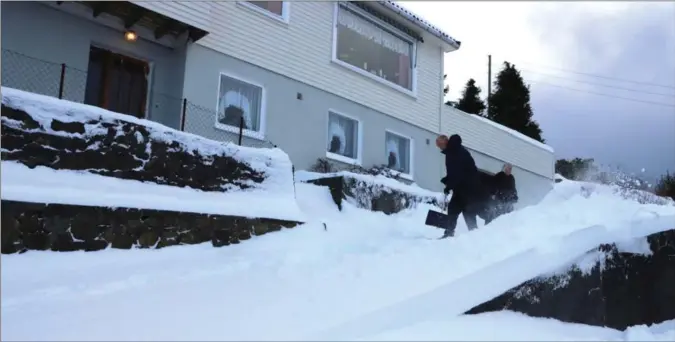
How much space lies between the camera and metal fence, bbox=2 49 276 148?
9.20 m

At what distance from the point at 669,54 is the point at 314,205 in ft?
18.7

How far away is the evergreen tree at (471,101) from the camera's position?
32844mm

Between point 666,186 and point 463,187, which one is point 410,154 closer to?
point 666,186

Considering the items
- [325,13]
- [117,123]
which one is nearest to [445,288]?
[117,123]

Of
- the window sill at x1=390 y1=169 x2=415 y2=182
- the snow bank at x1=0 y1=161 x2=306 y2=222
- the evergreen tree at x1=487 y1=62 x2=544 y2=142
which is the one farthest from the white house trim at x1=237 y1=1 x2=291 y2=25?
the evergreen tree at x1=487 y1=62 x2=544 y2=142

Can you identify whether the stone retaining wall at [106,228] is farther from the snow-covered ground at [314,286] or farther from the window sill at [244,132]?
the window sill at [244,132]

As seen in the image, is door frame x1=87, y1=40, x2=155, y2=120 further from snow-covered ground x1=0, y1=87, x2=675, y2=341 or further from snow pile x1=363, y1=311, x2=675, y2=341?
snow pile x1=363, y1=311, x2=675, y2=341

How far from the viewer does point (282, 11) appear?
13.3m

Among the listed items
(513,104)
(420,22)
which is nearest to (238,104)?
(420,22)

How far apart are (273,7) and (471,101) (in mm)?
21995

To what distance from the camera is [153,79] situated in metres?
11.3

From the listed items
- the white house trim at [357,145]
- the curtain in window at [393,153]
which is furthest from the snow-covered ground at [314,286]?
the curtain in window at [393,153]

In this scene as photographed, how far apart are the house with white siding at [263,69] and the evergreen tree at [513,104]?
12858mm

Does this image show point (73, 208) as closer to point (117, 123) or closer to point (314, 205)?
point (117, 123)
